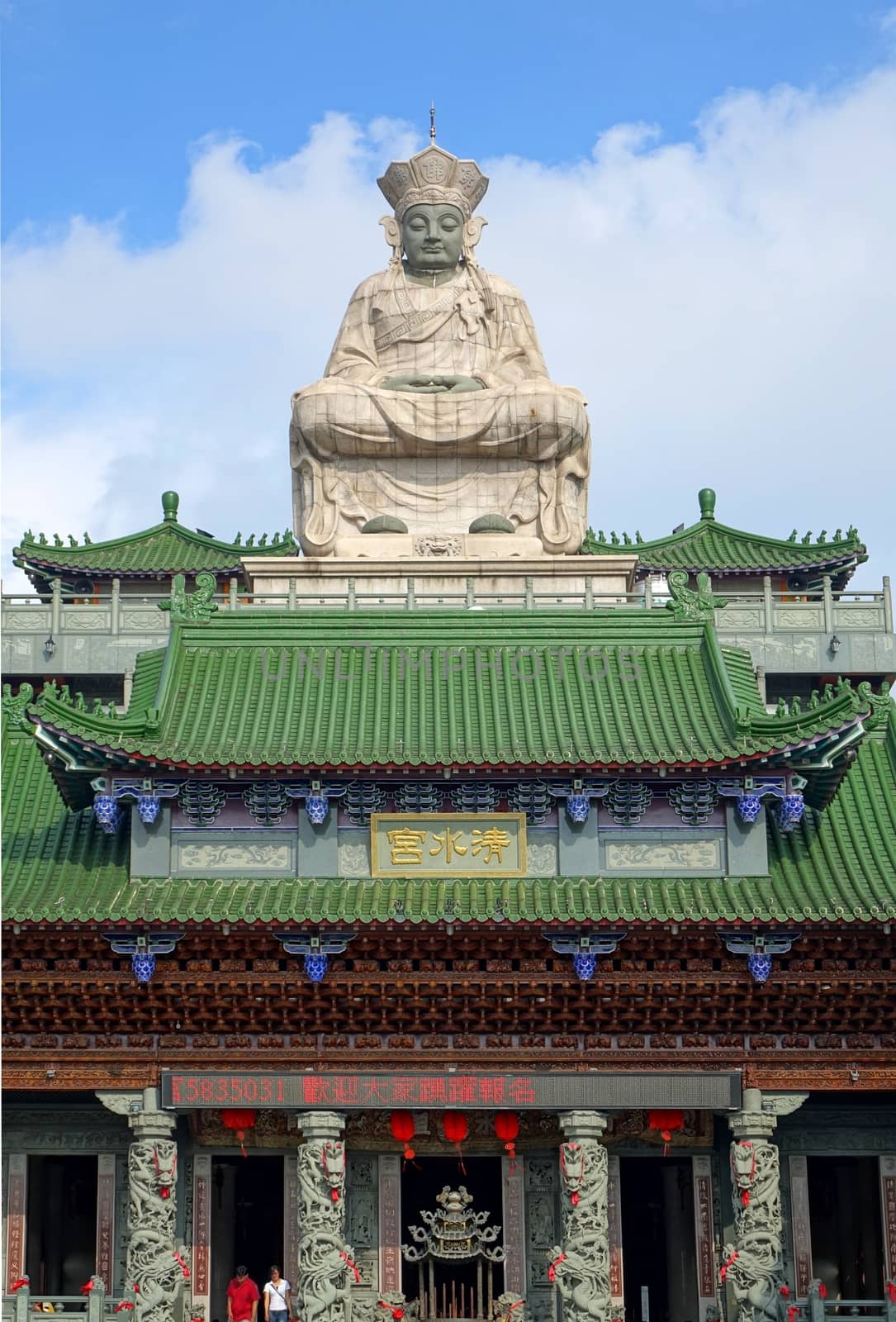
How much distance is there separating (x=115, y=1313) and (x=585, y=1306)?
6776 millimetres

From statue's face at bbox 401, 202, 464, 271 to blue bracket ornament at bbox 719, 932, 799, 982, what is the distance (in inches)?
783

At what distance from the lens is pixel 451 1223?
32969mm

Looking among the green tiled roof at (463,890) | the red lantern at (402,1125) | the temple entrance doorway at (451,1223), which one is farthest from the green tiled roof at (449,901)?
the temple entrance doorway at (451,1223)

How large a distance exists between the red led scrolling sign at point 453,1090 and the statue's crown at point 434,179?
21.7 meters

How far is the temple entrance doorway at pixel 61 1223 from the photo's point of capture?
112 ft

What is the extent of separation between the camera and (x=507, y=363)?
45.8 m

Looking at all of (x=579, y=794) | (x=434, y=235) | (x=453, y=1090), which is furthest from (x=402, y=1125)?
(x=434, y=235)

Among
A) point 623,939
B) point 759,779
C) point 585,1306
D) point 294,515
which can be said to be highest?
point 294,515

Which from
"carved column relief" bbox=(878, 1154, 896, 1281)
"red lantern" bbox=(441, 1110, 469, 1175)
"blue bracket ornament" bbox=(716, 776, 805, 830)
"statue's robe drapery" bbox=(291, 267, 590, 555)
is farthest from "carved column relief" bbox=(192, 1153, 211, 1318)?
"statue's robe drapery" bbox=(291, 267, 590, 555)

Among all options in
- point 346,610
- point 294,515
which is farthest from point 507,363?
point 346,610

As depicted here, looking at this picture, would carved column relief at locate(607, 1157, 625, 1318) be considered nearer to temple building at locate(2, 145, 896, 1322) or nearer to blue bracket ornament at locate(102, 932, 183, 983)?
temple building at locate(2, 145, 896, 1322)

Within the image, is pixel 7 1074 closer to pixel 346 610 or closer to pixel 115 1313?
pixel 115 1313

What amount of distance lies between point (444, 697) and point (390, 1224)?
8256mm

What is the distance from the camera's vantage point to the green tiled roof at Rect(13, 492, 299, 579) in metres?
51.6
